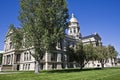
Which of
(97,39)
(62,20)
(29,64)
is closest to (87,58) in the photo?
(62,20)

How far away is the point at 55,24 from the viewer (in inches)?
1148

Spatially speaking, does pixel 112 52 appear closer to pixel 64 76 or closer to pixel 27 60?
pixel 27 60

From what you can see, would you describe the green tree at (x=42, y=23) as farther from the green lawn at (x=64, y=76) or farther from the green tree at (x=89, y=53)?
the green tree at (x=89, y=53)

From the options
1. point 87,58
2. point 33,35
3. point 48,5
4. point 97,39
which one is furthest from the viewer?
point 97,39

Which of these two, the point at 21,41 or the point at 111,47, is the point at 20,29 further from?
the point at 111,47

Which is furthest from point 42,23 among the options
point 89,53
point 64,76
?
point 89,53

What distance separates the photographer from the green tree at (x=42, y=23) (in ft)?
90.2

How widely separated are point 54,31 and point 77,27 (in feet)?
217

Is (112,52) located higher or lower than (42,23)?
lower

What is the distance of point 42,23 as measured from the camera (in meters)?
28.0

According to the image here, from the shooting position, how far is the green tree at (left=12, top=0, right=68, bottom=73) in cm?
2748

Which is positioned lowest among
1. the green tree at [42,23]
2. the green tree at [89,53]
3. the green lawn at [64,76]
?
the green lawn at [64,76]

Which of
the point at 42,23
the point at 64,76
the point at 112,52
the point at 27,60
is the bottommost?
the point at 64,76

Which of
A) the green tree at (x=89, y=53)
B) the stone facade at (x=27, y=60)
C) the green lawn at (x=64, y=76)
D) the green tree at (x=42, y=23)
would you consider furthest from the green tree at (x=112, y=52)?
the green lawn at (x=64, y=76)
